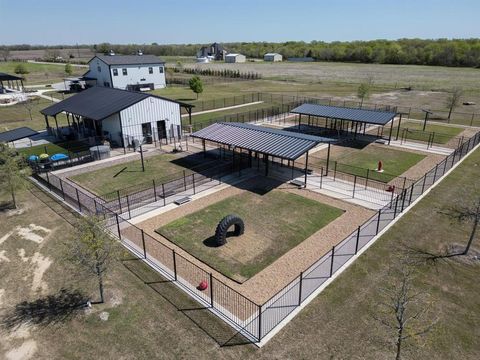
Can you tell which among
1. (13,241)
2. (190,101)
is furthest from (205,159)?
(190,101)

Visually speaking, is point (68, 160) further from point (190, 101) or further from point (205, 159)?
point (190, 101)

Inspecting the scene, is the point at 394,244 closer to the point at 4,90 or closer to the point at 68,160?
the point at 68,160

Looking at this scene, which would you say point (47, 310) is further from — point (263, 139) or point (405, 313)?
point (263, 139)

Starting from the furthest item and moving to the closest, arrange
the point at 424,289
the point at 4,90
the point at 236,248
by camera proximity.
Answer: the point at 4,90
the point at 236,248
the point at 424,289

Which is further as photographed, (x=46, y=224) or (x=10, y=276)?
(x=46, y=224)

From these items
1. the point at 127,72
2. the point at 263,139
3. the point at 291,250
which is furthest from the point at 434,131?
the point at 127,72

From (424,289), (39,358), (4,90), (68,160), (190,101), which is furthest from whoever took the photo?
(4,90)

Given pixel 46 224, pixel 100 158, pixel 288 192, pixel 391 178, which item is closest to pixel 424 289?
pixel 288 192
